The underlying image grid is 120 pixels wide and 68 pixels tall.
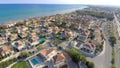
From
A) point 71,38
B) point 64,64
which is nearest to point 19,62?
point 64,64

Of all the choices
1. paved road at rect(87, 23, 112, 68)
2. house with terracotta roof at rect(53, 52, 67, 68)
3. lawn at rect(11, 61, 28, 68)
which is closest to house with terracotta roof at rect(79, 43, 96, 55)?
paved road at rect(87, 23, 112, 68)

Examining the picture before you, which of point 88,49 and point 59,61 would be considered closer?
point 59,61

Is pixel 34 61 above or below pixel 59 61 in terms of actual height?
below

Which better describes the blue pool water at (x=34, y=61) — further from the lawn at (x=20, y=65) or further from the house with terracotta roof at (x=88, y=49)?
the house with terracotta roof at (x=88, y=49)

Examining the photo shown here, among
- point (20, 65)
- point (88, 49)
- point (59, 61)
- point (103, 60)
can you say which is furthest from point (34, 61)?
point (103, 60)

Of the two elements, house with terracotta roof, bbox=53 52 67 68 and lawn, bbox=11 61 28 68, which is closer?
house with terracotta roof, bbox=53 52 67 68

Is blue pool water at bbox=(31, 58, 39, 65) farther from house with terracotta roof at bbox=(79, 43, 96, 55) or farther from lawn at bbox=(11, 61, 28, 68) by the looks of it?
house with terracotta roof at bbox=(79, 43, 96, 55)

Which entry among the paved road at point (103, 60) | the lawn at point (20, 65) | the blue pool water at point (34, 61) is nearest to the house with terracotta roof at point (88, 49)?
the paved road at point (103, 60)

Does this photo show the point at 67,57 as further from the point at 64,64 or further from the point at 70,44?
the point at 70,44

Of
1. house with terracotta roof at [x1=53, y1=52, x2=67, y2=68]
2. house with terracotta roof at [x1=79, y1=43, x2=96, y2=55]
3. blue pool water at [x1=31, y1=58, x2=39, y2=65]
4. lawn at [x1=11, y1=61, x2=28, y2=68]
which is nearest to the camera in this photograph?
house with terracotta roof at [x1=53, y1=52, x2=67, y2=68]

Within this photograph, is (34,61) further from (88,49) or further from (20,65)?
(88,49)

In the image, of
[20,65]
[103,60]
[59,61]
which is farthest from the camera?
[103,60]
